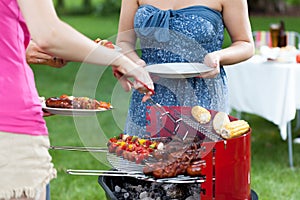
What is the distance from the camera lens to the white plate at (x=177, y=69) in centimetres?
266

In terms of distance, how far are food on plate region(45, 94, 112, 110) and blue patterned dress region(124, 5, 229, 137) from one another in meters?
0.33

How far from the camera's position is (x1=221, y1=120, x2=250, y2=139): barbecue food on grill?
246 centimetres

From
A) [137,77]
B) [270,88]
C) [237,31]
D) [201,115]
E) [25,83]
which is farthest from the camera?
[270,88]

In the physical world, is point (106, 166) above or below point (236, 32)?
below

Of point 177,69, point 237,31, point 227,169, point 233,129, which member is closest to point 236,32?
point 237,31

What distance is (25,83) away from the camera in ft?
6.20

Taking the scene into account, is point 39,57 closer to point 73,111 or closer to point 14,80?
point 73,111

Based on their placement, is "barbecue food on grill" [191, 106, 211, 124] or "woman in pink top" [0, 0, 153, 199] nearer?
"woman in pink top" [0, 0, 153, 199]

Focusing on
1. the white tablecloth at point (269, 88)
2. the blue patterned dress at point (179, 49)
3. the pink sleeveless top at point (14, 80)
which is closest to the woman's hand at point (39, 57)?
the blue patterned dress at point (179, 49)

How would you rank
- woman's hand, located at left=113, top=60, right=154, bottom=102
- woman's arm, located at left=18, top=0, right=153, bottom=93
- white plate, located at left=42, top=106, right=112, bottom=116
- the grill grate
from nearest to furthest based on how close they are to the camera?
woman's arm, located at left=18, top=0, right=153, bottom=93 < woman's hand, located at left=113, top=60, right=154, bottom=102 < the grill grate < white plate, located at left=42, top=106, right=112, bottom=116

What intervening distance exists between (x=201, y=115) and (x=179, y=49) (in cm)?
42

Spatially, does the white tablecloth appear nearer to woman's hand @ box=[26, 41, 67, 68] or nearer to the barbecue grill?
the barbecue grill

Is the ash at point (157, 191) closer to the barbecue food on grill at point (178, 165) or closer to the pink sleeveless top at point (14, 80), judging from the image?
the barbecue food on grill at point (178, 165)

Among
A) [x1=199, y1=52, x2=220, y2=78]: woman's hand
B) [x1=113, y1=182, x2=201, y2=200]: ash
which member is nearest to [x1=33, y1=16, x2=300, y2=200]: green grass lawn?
[x1=113, y1=182, x2=201, y2=200]: ash
